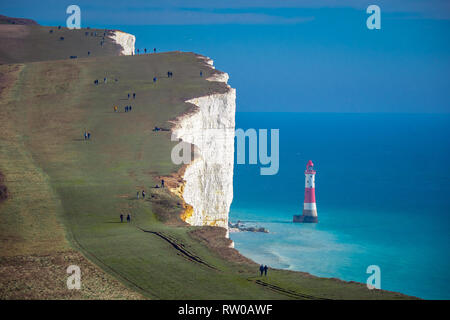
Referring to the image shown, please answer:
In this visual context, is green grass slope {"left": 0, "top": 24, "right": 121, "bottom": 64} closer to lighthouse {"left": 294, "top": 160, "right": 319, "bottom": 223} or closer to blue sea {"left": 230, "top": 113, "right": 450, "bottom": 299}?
blue sea {"left": 230, "top": 113, "right": 450, "bottom": 299}

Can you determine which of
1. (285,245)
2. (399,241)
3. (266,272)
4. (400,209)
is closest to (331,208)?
(400,209)

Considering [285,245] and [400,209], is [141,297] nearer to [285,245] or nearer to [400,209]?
[285,245]
